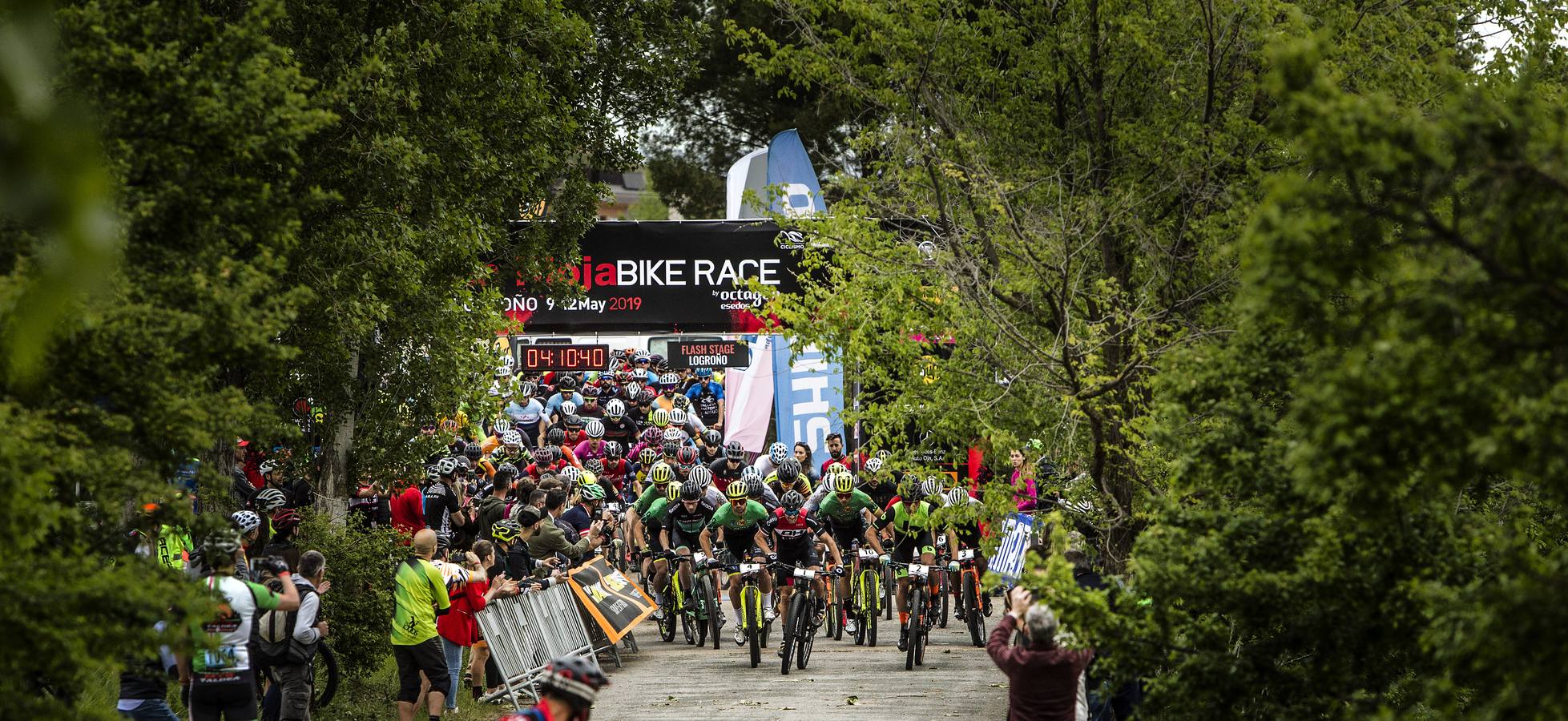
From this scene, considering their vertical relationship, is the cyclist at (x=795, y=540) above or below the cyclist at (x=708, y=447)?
below

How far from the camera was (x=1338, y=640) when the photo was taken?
295 inches

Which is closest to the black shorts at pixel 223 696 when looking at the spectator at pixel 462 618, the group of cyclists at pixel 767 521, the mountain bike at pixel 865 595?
the spectator at pixel 462 618

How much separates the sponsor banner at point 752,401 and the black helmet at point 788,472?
34.9ft

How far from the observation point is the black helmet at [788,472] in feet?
55.3

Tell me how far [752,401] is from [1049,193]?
15.0 m

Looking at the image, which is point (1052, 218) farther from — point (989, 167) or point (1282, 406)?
point (1282, 406)

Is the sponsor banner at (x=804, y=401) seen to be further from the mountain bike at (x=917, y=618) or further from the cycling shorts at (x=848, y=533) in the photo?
the mountain bike at (x=917, y=618)

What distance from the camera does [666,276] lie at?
83.7 ft

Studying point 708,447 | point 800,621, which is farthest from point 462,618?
point 708,447

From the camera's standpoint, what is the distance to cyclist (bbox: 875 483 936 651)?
1616cm

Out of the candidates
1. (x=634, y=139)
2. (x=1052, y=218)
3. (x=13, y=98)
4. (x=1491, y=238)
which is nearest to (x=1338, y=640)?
(x=1491, y=238)

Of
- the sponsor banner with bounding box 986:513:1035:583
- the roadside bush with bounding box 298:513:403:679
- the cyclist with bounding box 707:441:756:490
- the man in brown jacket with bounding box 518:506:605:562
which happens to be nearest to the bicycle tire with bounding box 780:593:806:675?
the sponsor banner with bounding box 986:513:1035:583

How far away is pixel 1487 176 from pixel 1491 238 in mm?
225

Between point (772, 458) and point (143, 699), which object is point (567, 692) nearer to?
point (143, 699)
